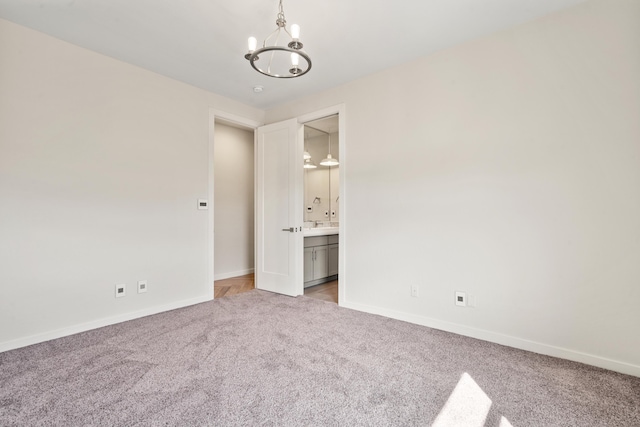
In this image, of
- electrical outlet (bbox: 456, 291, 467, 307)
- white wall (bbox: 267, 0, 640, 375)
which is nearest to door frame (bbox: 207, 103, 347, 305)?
white wall (bbox: 267, 0, 640, 375)

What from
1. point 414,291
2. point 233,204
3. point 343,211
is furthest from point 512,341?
point 233,204

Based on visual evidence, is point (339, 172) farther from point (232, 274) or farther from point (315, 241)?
point (232, 274)

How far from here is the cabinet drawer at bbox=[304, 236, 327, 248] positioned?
14.4 ft

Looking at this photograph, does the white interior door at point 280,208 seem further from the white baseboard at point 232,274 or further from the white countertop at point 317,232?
the white baseboard at point 232,274

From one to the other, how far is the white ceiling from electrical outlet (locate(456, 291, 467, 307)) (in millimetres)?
2304

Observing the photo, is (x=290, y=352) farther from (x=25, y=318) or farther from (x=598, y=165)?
(x=598, y=165)

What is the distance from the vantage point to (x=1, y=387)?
6.23ft

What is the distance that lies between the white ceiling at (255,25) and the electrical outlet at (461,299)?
7.56ft

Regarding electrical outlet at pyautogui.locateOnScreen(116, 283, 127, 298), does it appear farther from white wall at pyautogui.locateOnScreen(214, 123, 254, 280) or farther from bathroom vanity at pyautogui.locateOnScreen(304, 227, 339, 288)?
bathroom vanity at pyautogui.locateOnScreen(304, 227, 339, 288)

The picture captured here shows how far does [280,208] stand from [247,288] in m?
1.35

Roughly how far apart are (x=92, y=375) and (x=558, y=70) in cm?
403

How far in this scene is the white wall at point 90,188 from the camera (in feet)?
8.23

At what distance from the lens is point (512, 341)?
250cm

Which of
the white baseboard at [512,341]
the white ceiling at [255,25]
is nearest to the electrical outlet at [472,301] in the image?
the white baseboard at [512,341]
